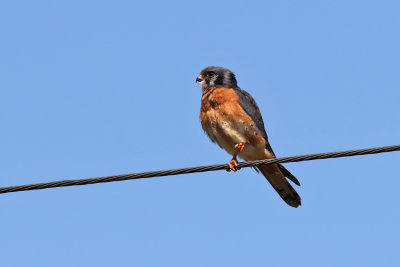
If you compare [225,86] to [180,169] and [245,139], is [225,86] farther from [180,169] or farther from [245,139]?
[180,169]

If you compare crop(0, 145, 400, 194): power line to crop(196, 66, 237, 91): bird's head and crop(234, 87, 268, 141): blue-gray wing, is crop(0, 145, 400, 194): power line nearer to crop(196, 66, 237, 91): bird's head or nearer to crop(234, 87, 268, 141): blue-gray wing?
crop(234, 87, 268, 141): blue-gray wing

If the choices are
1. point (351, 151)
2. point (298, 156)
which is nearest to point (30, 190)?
point (298, 156)

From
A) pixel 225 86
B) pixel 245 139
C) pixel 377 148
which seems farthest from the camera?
pixel 225 86

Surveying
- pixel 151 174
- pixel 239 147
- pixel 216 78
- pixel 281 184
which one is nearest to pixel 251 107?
pixel 239 147

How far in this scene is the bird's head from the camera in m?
7.23

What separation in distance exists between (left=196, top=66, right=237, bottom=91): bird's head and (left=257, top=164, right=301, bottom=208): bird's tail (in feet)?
3.29

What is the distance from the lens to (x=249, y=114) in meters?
6.62

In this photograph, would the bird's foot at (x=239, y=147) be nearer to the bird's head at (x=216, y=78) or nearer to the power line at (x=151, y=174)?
the bird's head at (x=216, y=78)

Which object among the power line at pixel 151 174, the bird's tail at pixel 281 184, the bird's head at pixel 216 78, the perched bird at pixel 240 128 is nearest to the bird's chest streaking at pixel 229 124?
the perched bird at pixel 240 128

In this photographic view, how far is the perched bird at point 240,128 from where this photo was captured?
650 centimetres

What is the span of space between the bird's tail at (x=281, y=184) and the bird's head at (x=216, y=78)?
3.29ft

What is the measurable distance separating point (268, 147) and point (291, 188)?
0.50 meters

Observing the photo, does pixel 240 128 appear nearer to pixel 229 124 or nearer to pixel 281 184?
pixel 229 124

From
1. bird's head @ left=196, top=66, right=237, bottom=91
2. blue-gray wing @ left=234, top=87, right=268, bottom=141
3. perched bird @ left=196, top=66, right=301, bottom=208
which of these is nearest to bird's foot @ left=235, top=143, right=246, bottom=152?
perched bird @ left=196, top=66, right=301, bottom=208
